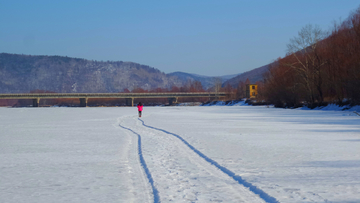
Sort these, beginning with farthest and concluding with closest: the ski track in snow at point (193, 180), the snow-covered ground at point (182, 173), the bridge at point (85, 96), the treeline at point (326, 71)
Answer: the bridge at point (85, 96), the treeline at point (326, 71), the snow-covered ground at point (182, 173), the ski track in snow at point (193, 180)

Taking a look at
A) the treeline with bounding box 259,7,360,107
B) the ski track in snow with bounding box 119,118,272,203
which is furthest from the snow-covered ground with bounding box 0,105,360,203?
the treeline with bounding box 259,7,360,107

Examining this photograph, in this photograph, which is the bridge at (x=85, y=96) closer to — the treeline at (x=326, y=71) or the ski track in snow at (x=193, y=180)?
the treeline at (x=326, y=71)

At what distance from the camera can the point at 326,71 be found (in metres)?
47.4

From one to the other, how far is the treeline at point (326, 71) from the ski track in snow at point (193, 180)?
113 ft

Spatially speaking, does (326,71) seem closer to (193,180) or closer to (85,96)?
(193,180)

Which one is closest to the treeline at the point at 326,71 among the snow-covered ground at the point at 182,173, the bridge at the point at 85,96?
the snow-covered ground at the point at 182,173

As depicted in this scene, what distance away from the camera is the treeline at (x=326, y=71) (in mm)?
39938

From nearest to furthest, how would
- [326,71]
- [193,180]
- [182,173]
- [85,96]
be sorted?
[193,180]
[182,173]
[326,71]
[85,96]

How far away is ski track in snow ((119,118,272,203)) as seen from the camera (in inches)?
214

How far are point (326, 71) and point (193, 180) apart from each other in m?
45.8

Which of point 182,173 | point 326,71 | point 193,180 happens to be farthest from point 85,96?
point 193,180

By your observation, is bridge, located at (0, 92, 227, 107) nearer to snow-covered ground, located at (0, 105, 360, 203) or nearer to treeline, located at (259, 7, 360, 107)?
treeline, located at (259, 7, 360, 107)

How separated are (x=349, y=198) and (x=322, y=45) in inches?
1951

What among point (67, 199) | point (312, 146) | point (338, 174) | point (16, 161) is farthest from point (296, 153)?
point (16, 161)
